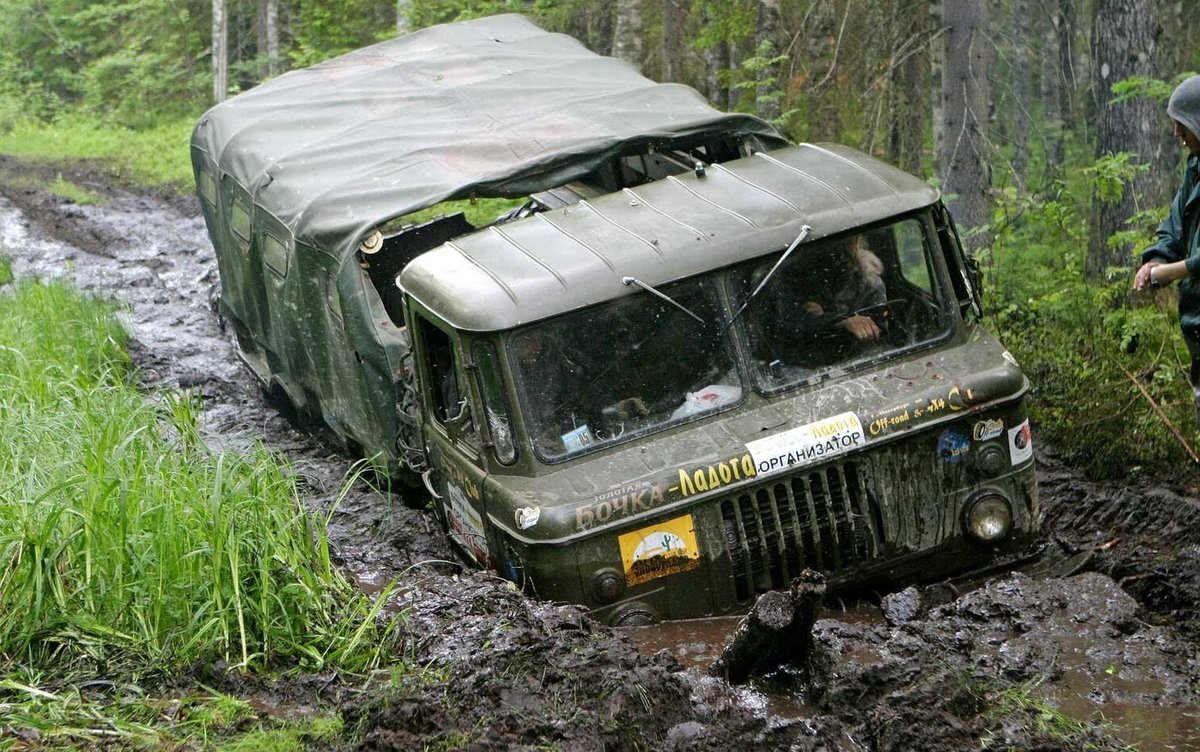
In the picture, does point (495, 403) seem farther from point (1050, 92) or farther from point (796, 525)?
point (1050, 92)

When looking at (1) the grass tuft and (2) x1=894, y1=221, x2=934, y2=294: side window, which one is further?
(2) x1=894, y1=221, x2=934, y2=294: side window

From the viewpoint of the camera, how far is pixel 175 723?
4.46 meters

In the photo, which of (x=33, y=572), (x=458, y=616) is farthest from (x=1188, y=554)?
(x=33, y=572)

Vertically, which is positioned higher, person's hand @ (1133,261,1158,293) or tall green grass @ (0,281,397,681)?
person's hand @ (1133,261,1158,293)

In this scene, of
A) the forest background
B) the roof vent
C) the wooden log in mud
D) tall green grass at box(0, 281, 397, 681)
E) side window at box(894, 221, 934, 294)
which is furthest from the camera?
the forest background

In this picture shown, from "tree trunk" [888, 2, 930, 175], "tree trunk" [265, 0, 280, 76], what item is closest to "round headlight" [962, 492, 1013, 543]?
"tree trunk" [888, 2, 930, 175]

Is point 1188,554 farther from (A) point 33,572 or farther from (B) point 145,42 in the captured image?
(B) point 145,42

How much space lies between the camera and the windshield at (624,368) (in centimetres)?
555

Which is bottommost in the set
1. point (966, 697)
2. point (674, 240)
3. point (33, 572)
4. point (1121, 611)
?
point (1121, 611)

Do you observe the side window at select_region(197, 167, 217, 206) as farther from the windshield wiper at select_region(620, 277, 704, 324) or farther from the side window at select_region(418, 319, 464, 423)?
the windshield wiper at select_region(620, 277, 704, 324)

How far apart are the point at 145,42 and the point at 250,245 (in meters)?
23.6

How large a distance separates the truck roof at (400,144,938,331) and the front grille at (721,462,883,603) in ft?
3.24

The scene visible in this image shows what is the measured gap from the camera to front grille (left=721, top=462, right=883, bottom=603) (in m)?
5.46

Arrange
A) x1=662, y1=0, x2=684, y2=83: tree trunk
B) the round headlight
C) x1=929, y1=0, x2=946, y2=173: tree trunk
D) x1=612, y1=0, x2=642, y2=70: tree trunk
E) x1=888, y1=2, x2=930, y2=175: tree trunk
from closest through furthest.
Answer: the round headlight < x1=929, y1=0, x2=946, y2=173: tree trunk < x1=888, y1=2, x2=930, y2=175: tree trunk < x1=612, y1=0, x2=642, y2=70: tree trunk < x1=662, y1=0, x2=684, y2=83: tree trunk
